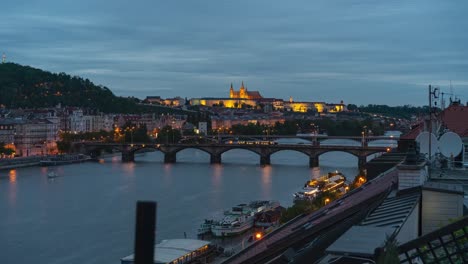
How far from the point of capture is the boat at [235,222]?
7523 millimetres

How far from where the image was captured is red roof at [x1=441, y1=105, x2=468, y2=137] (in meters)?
6.50

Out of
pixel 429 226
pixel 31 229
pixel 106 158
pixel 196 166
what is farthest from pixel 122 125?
pixel 429 226

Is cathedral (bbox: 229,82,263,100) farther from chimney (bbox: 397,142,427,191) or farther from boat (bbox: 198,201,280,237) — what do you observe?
chimney (bbox: 397,142,427,191)

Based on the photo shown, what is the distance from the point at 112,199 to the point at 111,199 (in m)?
0.02

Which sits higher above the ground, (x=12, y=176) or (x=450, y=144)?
(x=450, y=144)

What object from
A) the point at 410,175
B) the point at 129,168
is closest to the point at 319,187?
the point at 129,168

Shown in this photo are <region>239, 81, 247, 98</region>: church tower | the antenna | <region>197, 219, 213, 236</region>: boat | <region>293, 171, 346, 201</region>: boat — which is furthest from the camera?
<region>239, 81, 247, 98</region>: church tower

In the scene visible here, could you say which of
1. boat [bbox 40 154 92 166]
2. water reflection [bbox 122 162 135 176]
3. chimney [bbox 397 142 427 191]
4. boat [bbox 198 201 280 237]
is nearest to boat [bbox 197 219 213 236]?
boat [bbox 198 201 280 237]

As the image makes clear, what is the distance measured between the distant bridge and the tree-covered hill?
12998 mm

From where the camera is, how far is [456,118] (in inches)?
272

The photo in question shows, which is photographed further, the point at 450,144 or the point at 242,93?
the point at 242,93

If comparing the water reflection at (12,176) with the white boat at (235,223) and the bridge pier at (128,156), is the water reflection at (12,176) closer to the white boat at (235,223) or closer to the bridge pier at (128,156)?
the bridge pier at (128,156)

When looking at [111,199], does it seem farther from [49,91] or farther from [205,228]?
[49,91]

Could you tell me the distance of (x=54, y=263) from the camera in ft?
19.7
